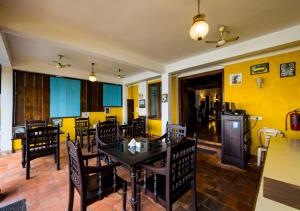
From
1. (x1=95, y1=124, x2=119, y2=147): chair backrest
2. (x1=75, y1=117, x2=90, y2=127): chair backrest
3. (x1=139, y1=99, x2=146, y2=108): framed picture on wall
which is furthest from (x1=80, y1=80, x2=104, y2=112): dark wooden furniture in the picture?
(x1=95, y1=124, x2=119, y2=147): chair backrest

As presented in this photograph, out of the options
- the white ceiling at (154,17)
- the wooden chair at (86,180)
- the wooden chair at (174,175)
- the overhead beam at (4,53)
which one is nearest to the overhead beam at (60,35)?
the white ceiling at (154,17)

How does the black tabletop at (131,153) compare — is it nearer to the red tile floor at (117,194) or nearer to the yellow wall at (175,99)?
the red tile floor at (117,194)

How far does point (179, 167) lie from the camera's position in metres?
1.41

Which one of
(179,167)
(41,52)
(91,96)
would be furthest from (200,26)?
(91,96)

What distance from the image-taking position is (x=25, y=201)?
1893mm

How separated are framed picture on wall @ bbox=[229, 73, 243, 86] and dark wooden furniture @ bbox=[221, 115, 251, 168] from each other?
1.01 m

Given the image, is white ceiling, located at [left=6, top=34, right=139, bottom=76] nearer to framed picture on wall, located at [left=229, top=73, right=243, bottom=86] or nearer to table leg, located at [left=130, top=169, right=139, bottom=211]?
table leg, located at [left=130, top=169, right=139, bottom=211]

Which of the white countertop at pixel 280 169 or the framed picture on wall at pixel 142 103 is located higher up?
the framed picture on wall at pixel 142 103

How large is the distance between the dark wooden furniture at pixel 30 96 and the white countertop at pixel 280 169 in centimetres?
549

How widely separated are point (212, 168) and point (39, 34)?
3982mm

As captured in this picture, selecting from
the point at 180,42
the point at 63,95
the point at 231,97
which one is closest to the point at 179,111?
the point at 231,97

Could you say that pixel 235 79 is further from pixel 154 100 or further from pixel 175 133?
pixel 154 100

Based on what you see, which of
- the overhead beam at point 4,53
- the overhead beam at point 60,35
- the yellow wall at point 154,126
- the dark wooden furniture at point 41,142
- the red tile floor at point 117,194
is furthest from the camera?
the yellow wall at point 154,126

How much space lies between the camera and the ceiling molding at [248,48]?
2455mm
